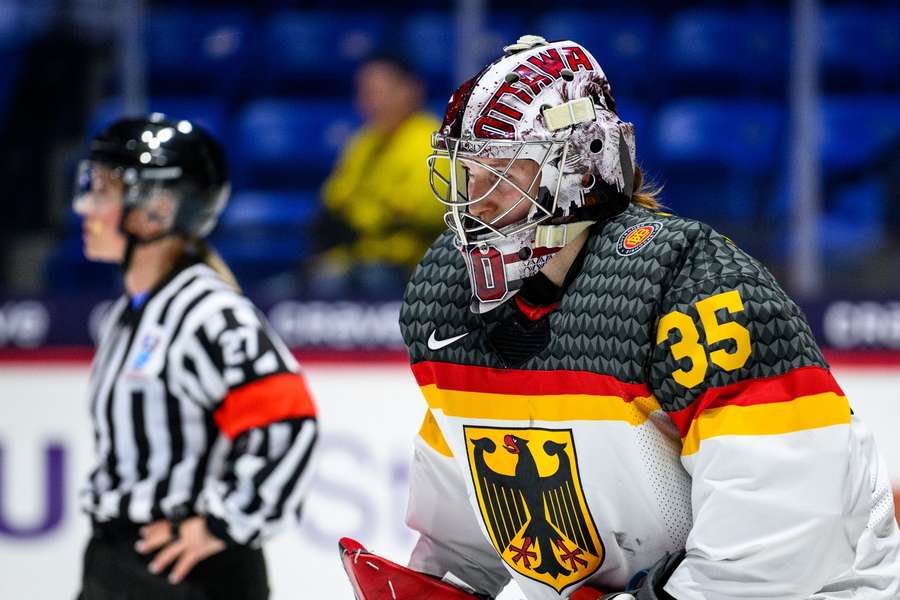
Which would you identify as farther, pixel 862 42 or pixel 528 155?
pixel 862 42

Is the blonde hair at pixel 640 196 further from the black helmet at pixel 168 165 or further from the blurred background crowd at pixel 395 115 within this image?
the blurred background crowd at pixel 395 115

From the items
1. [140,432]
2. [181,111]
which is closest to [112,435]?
[140,432]

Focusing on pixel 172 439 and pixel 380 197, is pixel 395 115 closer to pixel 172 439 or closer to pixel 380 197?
pixel 380 197

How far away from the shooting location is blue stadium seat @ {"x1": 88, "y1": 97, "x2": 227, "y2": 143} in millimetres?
4484

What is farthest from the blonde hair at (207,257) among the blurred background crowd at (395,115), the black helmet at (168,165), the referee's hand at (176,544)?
the blurred background crowd at (395,115)

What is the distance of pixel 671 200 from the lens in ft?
14.3

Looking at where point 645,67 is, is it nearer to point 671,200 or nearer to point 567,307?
point 671,200

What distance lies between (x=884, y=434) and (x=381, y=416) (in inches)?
54.8

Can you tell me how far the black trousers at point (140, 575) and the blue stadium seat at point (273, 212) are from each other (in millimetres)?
2173

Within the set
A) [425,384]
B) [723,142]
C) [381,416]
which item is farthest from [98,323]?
[425,384]

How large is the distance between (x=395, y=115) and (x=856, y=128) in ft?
4.94

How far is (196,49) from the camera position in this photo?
4.80 m

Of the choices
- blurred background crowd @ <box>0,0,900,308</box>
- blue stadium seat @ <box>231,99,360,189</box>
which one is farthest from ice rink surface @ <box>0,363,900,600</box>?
blue stadium seat @ <box>231,99,360,189</box>

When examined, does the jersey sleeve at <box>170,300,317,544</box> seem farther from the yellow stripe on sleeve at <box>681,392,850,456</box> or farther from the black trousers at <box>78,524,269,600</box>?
the yellow stripe on sleeve at <box>681,392,850,456</box>
